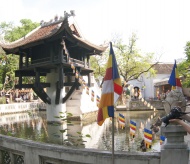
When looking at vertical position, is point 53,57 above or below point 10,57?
below

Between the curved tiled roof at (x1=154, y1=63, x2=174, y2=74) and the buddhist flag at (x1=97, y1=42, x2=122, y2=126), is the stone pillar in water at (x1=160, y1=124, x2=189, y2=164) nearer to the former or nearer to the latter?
the buddhist flag at (x1=97, y1=42, x2=122, y2=126)

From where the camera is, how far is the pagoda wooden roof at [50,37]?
14349 millimetres

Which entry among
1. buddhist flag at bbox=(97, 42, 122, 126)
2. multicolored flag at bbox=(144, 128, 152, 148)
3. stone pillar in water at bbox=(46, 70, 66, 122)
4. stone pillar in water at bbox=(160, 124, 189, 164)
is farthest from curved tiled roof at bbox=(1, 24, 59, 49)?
stone pillar in water at bbox=(160, 124, 189, 164)

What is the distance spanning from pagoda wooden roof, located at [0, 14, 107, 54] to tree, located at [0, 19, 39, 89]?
15.1 metres

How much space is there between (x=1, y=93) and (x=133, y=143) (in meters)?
27.7

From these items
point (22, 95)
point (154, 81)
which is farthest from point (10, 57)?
point (154, 81)

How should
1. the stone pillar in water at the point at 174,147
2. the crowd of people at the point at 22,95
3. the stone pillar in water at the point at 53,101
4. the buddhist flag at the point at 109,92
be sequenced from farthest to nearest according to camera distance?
1. the crowd of people at the point at 22,95
2. the stone pillar in water at the point at 53,101
3. the buddhist flag at the point at 109,92
4. the stone pillar in water at the point at 174,147

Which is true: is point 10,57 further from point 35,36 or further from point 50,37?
point 50,37

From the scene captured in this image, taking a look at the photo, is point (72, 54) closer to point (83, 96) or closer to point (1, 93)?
point (83, 96)

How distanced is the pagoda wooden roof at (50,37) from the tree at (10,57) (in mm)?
15076

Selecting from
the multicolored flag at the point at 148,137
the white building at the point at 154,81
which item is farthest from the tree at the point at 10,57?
the multicolored flag at the point at 148,137

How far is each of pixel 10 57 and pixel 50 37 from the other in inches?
814

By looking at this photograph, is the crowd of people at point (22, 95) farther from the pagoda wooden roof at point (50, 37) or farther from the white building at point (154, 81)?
the pagoda wooden roof at point (50, 37)

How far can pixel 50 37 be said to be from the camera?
47.6 feet
